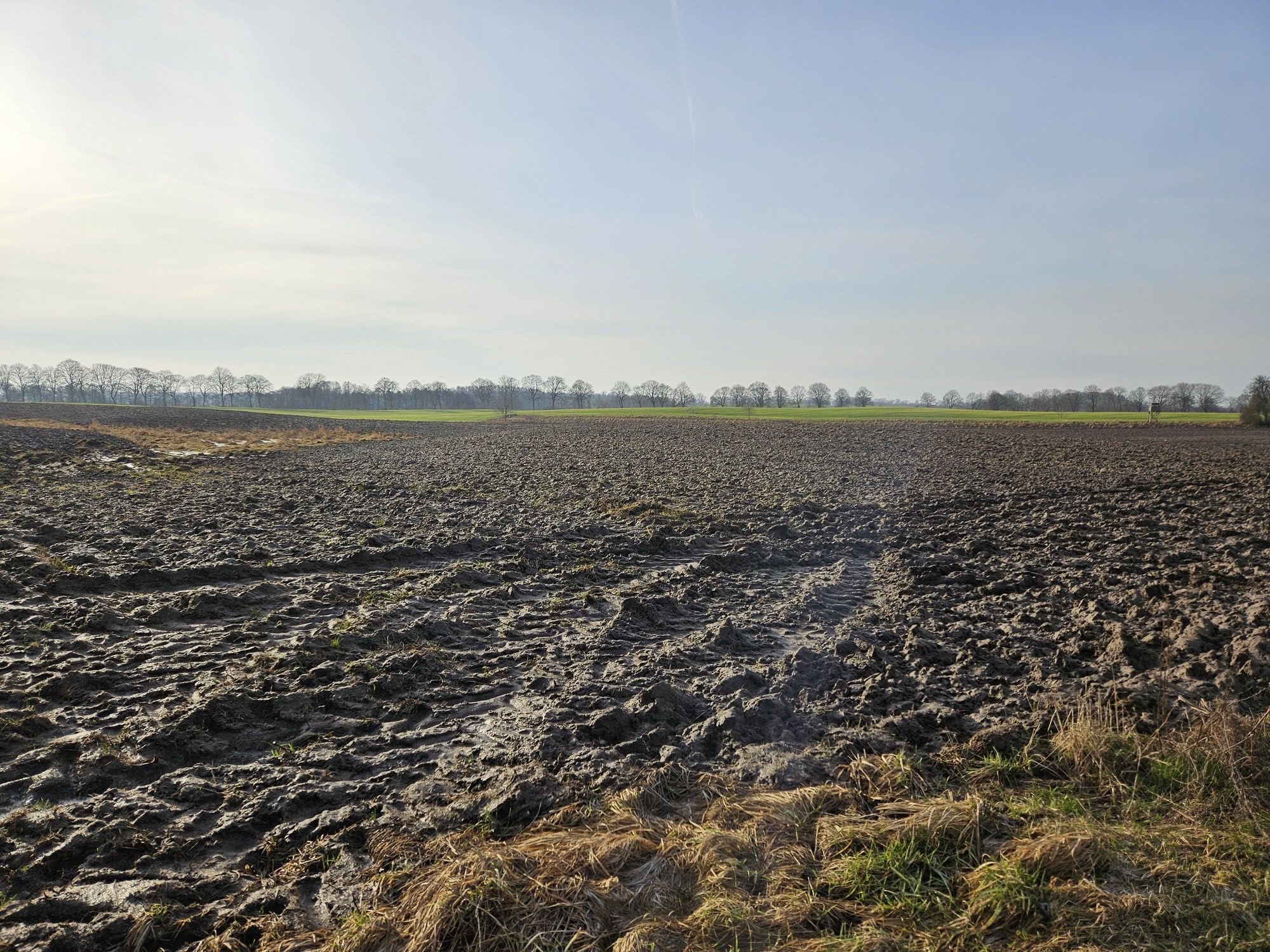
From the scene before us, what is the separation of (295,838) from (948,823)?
4653mm

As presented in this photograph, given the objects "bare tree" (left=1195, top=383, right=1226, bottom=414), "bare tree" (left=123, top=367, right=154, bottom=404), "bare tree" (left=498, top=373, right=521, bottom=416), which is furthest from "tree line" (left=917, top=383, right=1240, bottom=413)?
"bare tree" (left=123, top=367, right=154, bottom=404)

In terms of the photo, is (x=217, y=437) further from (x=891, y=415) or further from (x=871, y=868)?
(x=891, y=415)

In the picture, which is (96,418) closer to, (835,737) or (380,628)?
(380,628)

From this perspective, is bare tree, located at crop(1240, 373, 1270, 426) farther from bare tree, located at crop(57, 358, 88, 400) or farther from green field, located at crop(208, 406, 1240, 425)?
bare tree, located at crop(57, 358, 88, 400)

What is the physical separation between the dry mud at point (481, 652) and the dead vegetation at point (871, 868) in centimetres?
46

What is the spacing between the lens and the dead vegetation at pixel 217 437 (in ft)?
115

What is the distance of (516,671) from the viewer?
25.2 feet

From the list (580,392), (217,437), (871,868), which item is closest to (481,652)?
(871,868)

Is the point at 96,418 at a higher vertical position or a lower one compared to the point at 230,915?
higher

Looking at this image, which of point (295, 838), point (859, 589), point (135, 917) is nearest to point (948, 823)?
point (295, 838)

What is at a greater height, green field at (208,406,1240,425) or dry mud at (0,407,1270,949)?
green field at (208,406,1240,425)

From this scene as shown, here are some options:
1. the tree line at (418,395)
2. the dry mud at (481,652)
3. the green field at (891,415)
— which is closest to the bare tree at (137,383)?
the tree line at (418,395)

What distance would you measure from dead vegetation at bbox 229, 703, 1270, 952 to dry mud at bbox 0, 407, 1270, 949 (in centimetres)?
46

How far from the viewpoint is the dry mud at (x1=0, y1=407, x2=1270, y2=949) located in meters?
4.75
